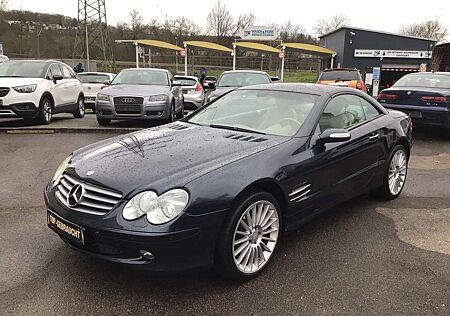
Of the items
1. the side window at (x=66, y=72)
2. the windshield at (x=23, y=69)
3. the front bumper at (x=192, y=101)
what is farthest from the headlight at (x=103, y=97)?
the front bumper at (x=192, y=101)

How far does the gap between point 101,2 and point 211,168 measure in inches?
1406

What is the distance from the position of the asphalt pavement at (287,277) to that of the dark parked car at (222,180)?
0.87 feet

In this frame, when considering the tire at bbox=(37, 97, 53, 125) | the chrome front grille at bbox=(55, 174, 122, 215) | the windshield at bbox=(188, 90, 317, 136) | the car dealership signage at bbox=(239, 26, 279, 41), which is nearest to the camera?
the chrome front grille at bbox=(55, 174, 122, 215)

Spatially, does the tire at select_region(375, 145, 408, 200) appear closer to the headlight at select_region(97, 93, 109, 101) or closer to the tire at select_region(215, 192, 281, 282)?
Answer: the tire at select_region(215, 192, 281, 282)

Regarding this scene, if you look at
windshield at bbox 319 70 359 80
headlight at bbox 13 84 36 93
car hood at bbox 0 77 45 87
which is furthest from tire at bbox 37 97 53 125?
windshield at bbox 319 70 359 80

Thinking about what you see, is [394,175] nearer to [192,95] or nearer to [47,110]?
[47,110]

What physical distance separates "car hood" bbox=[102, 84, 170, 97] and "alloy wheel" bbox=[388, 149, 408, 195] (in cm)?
599

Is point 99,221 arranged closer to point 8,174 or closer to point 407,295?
point 407,295

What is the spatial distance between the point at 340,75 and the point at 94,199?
1387 cm

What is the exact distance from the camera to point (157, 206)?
2652mm

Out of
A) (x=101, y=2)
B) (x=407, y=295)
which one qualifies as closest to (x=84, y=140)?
(x=407, y=295)

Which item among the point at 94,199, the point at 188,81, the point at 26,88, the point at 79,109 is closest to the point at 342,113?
the point at 94,199

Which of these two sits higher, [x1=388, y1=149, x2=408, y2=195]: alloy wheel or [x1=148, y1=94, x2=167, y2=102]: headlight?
[x1=148, y1=94, x2=167, y2=102]: headlight

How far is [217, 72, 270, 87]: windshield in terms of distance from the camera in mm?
11711
